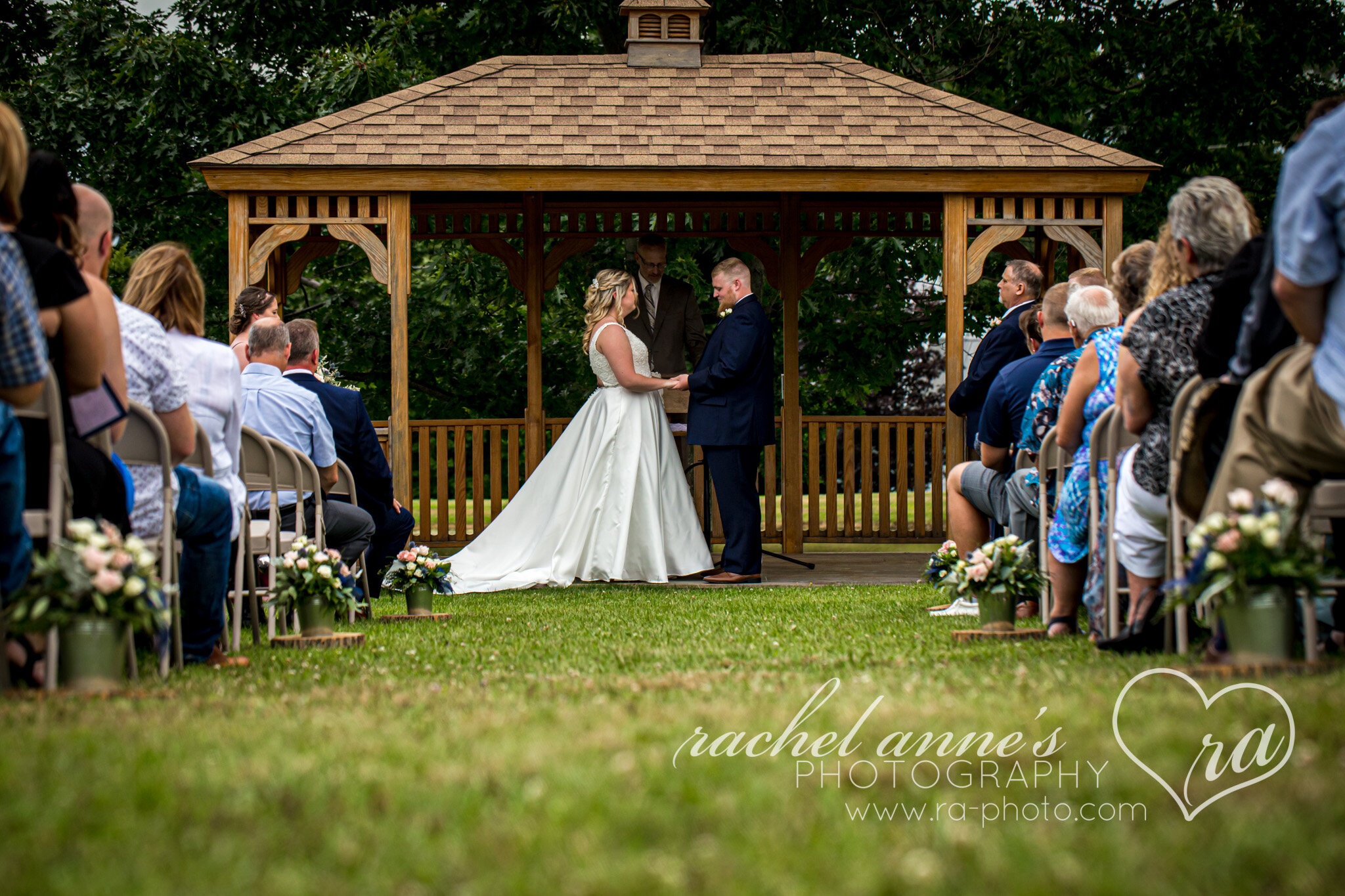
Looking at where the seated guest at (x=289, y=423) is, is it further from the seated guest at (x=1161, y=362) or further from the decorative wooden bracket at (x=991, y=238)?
the decorative wooden bracket at (x=991, y=238)

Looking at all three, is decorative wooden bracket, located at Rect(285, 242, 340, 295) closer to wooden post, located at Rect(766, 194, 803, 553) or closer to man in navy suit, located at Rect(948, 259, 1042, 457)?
wooden post, located at Rect(766, 194, 803, 553)

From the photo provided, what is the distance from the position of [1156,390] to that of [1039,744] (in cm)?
208

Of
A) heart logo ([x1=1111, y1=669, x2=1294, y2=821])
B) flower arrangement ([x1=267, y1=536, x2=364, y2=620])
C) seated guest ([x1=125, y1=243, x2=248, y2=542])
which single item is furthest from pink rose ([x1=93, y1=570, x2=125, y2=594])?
heart logo ([x1=1111, y1=669, x2=1294, y2=821])

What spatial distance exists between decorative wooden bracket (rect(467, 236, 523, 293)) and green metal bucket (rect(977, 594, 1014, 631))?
8.09 metres

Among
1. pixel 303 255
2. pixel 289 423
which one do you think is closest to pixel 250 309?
pixel 289 423

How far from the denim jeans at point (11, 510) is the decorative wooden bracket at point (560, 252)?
9177 millimetres

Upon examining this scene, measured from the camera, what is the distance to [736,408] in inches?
373

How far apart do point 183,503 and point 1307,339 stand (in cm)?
336

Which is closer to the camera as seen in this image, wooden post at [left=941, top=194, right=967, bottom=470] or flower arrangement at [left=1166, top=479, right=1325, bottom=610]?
flower arrangement at [left=1166, top=479, right=1325, bottom=610]

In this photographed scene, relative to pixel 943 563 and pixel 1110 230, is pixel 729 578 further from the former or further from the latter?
pixel 1110 230

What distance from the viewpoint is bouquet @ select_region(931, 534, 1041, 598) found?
5.12 metres

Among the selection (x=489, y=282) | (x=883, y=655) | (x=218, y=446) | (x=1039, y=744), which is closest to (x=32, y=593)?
(x=218, y=446)

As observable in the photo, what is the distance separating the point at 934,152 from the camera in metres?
9.98

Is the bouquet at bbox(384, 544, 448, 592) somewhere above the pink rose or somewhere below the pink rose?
below
